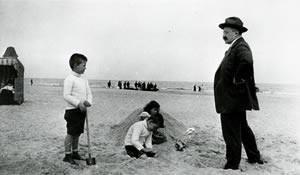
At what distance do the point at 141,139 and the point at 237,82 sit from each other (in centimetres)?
165

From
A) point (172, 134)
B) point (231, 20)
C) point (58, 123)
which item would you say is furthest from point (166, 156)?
point (58, 123)

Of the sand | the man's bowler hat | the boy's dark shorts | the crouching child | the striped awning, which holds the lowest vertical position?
the sand

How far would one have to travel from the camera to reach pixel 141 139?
448 centimetres

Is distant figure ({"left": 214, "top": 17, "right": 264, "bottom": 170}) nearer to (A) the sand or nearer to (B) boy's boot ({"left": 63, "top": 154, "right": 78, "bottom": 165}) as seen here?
(A) the sand

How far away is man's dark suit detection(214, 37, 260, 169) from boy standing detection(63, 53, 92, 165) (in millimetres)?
1673

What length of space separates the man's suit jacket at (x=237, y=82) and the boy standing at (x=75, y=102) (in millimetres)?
1663

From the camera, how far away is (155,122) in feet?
14.3

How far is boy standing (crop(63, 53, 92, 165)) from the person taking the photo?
383cm

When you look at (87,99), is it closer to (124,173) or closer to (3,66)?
(124,173)

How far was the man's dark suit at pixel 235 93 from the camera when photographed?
3604 mm

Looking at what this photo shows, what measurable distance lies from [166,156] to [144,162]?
2.63ft

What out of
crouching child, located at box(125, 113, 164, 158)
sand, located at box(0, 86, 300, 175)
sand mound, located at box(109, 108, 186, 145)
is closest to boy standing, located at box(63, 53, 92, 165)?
sand, located at box(0, 86, 300, 175)

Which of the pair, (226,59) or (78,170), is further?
(226,59)

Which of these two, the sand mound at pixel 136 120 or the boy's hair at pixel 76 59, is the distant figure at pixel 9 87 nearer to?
the sand mound at pixel 136 120
